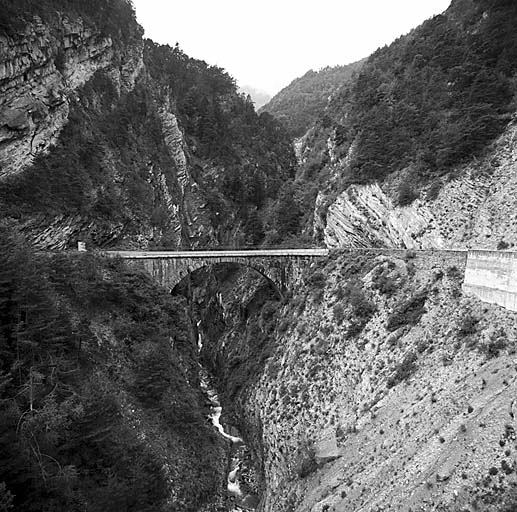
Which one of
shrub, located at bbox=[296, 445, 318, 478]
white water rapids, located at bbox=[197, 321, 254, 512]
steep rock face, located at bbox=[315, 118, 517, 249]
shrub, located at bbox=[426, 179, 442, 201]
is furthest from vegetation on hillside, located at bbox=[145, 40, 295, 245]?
shrub, located at bbox=[296, 445, 318, 478]

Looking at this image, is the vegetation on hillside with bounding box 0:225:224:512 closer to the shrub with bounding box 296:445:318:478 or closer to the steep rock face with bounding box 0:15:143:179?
the shrub with bounding box 296:445:318:478

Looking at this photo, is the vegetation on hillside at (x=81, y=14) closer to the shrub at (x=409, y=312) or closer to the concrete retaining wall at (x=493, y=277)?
the shrub at (x=409, y=312)

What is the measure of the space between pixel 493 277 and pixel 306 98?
385 ft

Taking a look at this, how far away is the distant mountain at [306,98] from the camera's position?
10381 centimetres

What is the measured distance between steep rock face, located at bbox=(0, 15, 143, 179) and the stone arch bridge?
1129cm

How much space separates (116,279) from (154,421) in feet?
35.7

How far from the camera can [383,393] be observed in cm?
2089

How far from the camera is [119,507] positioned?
53.2ft

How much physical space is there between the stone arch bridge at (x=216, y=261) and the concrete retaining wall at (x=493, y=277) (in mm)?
16301

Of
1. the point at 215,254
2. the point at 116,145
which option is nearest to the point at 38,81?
the point at 116,145

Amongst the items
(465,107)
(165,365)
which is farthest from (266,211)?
(165,365)

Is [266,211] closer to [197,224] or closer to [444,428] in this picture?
[197,224]

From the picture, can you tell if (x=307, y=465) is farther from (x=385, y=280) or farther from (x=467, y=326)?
(x=385, y=280)

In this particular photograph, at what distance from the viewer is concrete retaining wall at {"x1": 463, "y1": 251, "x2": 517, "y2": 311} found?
17.4 meters
